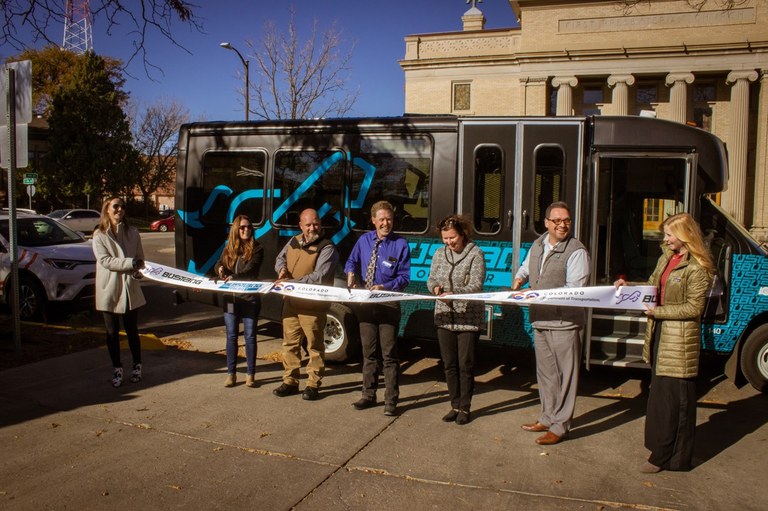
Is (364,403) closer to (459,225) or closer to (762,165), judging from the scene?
(459,225)

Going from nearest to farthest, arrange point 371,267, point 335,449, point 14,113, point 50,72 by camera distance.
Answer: point 335,449 < point 371,267 < point 14,113 < point 50,72

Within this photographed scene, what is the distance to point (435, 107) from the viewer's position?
3850 centimetres

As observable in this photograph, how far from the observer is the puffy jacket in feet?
14.1

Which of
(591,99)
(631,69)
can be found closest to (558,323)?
(631,69)

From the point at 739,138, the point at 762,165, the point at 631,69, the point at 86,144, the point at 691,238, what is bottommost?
the point at 691,238

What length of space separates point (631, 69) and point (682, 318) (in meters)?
32.8

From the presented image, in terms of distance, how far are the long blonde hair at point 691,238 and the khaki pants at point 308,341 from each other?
329cm

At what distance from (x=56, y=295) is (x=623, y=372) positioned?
8472mm

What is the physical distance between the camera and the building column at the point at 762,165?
31641 mm

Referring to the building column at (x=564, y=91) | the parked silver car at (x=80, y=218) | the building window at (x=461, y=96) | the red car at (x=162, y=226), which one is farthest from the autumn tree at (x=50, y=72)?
the building column at (x=564, y=91)

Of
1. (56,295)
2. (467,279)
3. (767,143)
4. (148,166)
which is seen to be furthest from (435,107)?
(467,279)

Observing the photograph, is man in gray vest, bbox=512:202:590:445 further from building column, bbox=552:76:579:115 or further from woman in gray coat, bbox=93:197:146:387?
building column, bbox=552:76:579:115

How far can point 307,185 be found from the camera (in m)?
7.77

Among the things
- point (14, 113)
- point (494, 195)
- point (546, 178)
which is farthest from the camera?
point (14, 113)
